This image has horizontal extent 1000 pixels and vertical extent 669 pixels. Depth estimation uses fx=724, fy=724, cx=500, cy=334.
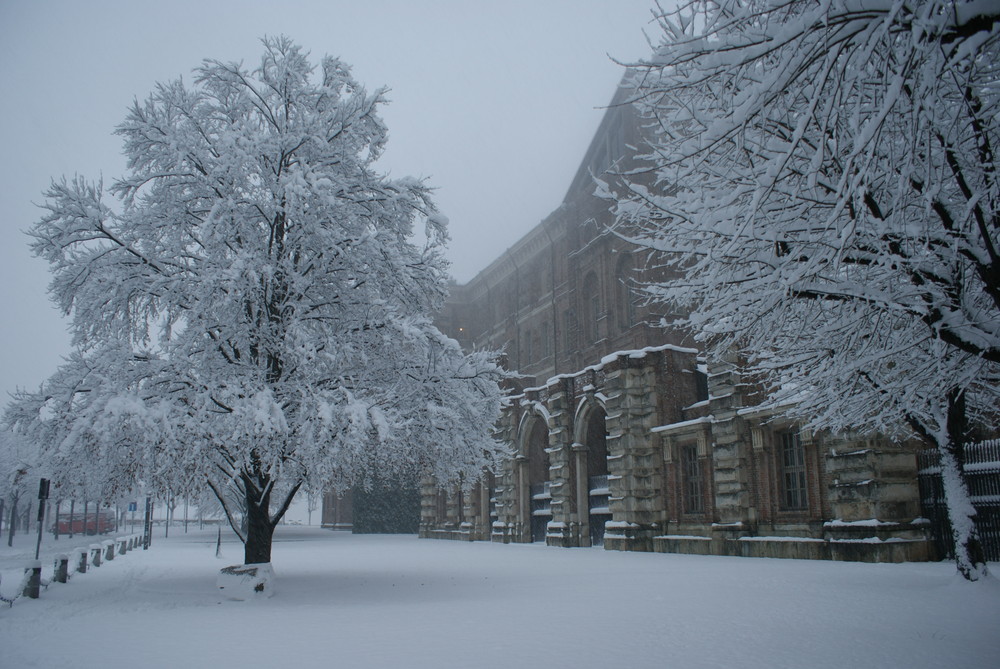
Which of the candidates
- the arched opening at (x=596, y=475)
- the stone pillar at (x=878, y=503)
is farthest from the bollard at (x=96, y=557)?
the stone pillar at (x=878, y=503)

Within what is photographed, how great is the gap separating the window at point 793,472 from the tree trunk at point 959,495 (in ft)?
22.4

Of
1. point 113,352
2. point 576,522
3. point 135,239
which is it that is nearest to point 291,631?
point 113,352

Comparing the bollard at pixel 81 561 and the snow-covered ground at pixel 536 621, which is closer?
the snow-covered ground at pixel 536 621

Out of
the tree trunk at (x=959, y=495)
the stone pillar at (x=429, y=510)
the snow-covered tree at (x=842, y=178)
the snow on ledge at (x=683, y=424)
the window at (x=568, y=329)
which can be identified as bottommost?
the stone pillar at (x=429, y=510)

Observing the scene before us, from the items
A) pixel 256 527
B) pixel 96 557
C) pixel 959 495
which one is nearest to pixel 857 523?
pixel 959 495

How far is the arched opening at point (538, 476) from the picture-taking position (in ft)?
102

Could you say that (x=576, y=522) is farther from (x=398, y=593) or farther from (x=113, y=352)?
(x=113, y=352)

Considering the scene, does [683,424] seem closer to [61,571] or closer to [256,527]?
[256,527]

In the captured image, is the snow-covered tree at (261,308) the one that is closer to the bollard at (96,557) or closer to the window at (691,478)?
the bollard at (96,557)

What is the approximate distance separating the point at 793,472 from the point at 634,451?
554 centimetres

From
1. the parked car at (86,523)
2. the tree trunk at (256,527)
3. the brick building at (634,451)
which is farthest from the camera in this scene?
the parked car at (86,523)

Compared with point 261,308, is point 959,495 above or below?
below

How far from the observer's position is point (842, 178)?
4.68m

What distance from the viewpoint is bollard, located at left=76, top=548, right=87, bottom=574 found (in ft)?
54.6
